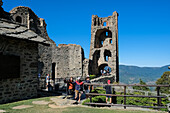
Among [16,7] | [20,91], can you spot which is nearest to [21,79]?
[20,91]

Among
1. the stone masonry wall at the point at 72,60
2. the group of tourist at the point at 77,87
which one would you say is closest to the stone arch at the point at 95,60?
the stone masonry wall at the point at 72,60

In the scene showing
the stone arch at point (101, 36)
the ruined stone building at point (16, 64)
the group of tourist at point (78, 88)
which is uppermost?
the stone arch at point (101, 36)

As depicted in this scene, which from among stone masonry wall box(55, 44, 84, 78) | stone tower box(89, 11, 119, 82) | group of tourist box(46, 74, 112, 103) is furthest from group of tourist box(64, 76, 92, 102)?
stone tower box(89, 11, 119, 82)

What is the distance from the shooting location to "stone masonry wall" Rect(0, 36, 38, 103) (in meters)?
7.99

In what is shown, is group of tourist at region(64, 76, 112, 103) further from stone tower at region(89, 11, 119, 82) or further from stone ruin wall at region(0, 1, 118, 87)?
stone tower at region(89, 11, 119, 82)

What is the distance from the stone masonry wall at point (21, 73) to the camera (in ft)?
26.2

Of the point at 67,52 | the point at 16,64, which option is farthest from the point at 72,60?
the point at 16,64

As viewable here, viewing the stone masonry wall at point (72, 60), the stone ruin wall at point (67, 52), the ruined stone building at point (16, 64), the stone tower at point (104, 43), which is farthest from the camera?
the stone tower at point (104, 43)

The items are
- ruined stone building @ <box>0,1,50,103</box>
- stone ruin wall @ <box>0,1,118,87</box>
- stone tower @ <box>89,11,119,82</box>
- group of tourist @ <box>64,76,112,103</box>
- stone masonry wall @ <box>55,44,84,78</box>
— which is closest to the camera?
ruined stone building @ <box>0,1,50,103</box>

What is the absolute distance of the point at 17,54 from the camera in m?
8.67

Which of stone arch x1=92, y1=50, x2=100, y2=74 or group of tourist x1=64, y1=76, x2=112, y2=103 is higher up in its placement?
stone arch x1=92, y1=50, x2=100, y2=74

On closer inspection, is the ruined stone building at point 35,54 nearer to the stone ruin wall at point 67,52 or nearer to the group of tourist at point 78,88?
the stone ruin wall at point 67,52

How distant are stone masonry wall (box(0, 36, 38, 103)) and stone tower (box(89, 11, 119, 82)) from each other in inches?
989

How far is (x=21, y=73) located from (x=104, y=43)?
105ft
